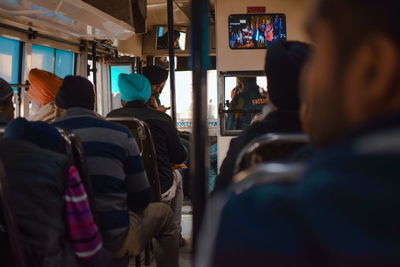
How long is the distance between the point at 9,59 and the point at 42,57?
0.58m

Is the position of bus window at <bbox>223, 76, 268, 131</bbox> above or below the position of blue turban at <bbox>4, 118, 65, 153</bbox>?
above

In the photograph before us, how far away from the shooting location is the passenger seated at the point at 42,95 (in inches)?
124

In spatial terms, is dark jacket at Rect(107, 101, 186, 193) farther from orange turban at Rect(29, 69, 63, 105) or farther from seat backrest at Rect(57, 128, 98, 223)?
seat backrest at Rect(57, 128, 98, 223)

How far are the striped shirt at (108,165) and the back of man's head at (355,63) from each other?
1.80m

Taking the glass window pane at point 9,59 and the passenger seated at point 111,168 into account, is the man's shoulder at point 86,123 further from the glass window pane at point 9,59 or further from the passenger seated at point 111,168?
the glass window pane at point 9,59

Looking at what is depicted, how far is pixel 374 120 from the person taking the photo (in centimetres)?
57

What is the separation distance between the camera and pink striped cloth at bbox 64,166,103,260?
6.06 ft

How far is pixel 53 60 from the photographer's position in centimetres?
504

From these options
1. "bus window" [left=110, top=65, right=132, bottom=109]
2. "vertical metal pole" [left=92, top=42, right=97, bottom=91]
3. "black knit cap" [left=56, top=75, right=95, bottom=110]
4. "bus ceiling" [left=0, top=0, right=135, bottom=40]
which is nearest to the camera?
"black knit cap" [left=56, top=75, right=95, bottom=110]

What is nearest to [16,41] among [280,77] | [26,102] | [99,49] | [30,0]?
[26,102]

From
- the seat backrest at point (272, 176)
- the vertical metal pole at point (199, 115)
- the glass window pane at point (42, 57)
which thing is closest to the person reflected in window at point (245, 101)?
the glass window pane at point (42, 57)

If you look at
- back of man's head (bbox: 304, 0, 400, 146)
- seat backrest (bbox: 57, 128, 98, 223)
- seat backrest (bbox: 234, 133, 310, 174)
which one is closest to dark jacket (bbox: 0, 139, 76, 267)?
seat backrest (bbox: 57, 128, 98, 223)

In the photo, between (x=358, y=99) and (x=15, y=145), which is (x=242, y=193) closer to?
(x=358, y=99)

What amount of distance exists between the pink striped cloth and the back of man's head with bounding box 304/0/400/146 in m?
1.37
